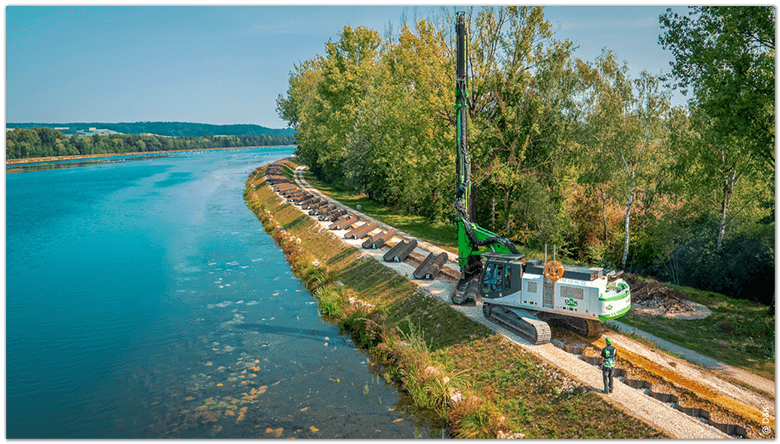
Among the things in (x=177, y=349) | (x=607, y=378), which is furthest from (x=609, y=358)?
Answer: (x=177, y=349)

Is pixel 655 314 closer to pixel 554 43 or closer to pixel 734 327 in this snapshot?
pixel 734 327

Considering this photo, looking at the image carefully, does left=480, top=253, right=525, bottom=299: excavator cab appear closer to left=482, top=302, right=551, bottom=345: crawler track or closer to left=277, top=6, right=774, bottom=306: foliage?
left=482, top=302, right=551, bottom=345: crawler track

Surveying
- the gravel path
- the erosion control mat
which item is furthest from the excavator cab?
the erosion control mat

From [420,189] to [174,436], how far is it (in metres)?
30.7

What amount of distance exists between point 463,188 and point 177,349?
15.0 meters

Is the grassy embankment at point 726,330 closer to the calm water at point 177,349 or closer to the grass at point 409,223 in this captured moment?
the calm water at point 177,349

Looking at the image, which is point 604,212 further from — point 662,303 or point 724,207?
point 662,303

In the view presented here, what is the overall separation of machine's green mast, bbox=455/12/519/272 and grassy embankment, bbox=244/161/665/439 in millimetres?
3133

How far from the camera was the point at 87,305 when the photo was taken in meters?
28.2

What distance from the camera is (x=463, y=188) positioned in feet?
74.6

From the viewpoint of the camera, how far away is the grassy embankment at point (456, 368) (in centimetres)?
1433

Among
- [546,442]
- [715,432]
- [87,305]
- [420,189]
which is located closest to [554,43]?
[420,189]

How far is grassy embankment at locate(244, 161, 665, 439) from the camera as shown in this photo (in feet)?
47.0

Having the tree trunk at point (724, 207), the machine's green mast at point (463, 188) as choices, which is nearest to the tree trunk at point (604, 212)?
the tree trunk at point (724, 207)
